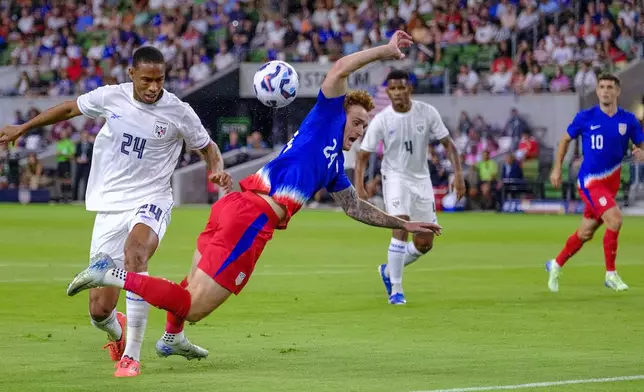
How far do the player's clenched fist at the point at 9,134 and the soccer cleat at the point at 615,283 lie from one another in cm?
862

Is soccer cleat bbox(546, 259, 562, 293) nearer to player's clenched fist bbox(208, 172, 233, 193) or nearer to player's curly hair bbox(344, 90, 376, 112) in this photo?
player's curly hair bbox(344, 90, 376, 112)

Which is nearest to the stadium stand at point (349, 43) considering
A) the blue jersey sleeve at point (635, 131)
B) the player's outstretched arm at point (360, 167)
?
the blue jersey sleeve at point (635, 131)

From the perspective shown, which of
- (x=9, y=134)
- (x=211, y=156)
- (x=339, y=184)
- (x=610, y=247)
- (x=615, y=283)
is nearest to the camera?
(x=9, y=134)

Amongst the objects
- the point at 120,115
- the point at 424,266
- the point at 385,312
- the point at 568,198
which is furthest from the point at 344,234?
the point at 120,115

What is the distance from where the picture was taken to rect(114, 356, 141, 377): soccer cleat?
8.77m

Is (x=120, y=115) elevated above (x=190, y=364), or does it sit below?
above

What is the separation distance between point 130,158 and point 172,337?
1397 mm

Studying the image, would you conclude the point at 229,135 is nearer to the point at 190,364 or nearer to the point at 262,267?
the point at 262,267

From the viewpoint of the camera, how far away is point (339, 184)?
9547 mm

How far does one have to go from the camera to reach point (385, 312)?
13.3 m

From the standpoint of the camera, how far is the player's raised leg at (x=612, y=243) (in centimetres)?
1565

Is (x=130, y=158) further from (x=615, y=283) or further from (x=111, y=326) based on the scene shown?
(x=615, y=283)

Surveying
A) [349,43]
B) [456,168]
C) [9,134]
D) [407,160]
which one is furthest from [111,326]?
[349,43]

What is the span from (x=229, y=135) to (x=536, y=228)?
1794cm
